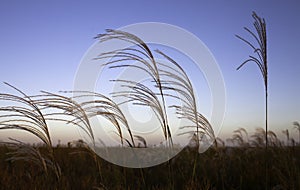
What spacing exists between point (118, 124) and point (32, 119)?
829mm

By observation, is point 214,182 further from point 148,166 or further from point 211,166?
point 148,166

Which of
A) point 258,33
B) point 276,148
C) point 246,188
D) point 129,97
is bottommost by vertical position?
point 246,188

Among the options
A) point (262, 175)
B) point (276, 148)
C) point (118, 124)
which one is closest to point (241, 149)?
point (276, 148)

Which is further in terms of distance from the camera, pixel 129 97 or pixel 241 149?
pixel 241 149

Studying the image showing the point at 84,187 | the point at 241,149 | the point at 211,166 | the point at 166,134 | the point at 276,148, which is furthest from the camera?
the point at 241,149

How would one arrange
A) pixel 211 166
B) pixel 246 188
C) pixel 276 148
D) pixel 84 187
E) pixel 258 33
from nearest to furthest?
pixel 258 33, pixel 84 187, pixel 246 188, pixel 211 166, pixel 276 148

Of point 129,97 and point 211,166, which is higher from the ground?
point 129,97

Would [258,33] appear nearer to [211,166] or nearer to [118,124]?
[118,124]

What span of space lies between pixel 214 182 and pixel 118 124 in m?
2.39

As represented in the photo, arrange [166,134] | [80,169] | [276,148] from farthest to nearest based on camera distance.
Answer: [276,148], [80,169], [166,134]

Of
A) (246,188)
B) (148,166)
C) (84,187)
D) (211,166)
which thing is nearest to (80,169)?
(148,166)

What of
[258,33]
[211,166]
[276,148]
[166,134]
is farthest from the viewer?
[276,148]

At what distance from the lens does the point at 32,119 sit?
2.92m

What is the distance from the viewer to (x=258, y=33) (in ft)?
10.4
